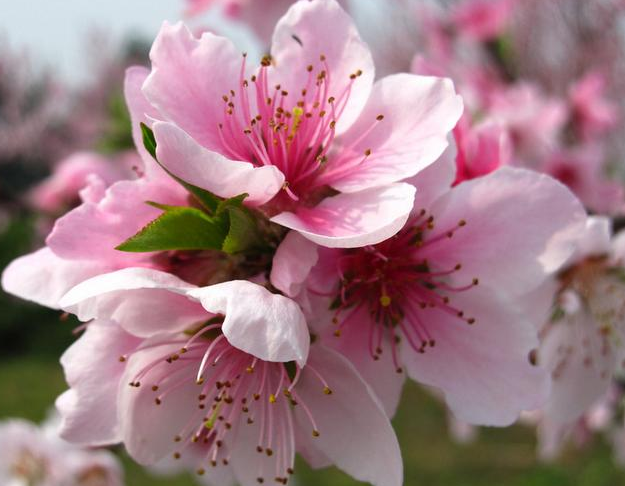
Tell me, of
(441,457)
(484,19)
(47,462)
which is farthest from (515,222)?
(441,457)

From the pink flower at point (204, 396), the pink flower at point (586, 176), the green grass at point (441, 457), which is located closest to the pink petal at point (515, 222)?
the pink flower at point (204, 396)

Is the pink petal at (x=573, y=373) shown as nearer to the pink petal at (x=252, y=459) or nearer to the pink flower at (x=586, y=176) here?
the pink petal at (x=252, y=459)

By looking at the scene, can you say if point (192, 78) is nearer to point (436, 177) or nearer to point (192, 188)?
point (192, 188)

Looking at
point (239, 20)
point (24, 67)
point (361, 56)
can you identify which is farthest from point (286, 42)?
point (24, 67)

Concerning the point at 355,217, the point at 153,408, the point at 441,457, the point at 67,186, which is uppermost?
the point at 355,217

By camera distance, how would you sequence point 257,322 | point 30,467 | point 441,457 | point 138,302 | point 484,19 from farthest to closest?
point 441,457 < point 484,19 < point 30,467 < point 138,302 < point 257,322

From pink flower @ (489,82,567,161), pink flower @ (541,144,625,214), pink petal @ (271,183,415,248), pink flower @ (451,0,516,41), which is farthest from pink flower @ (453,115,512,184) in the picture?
pink flower @ (451,0,516,41)

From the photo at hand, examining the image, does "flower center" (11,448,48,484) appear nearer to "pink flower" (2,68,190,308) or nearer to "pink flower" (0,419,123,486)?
"pink flower" (0,419,123,486)
